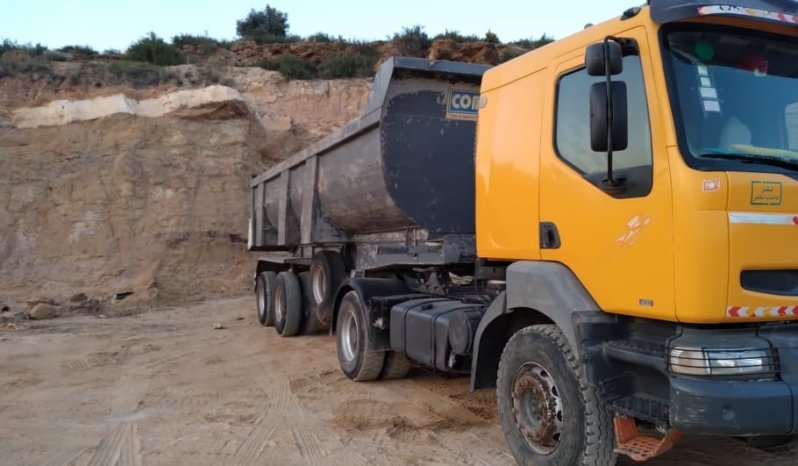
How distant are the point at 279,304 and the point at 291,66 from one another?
63.9 feet

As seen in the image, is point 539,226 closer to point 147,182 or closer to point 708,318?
point 708,318

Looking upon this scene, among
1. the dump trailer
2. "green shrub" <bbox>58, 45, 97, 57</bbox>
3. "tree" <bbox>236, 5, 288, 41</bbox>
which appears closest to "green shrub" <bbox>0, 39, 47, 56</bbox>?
"green shrub" <bbox>58, 45, 97, 57</bbox>

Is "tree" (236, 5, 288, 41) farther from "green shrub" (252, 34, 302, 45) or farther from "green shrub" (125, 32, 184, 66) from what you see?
"green shrub" (125, 32, 184, 66)

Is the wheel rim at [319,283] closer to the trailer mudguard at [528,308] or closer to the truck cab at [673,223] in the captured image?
the trailer mudguard at [528,308]

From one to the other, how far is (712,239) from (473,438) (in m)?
2.86

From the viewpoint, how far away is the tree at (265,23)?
143ft

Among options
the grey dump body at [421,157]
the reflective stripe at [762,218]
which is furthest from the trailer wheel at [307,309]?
the reflective stripe at [762,218]

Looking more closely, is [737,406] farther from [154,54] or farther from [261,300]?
[154,54]

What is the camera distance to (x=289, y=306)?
11.2m

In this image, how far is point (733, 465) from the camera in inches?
181

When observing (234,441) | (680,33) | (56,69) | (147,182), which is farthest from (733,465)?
(56,69)

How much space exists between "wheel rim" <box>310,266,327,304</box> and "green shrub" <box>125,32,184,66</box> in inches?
901

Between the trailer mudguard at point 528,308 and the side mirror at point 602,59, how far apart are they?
1.23 metres

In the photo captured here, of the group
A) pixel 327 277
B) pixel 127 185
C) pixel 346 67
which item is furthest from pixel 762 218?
pixel 346 67
